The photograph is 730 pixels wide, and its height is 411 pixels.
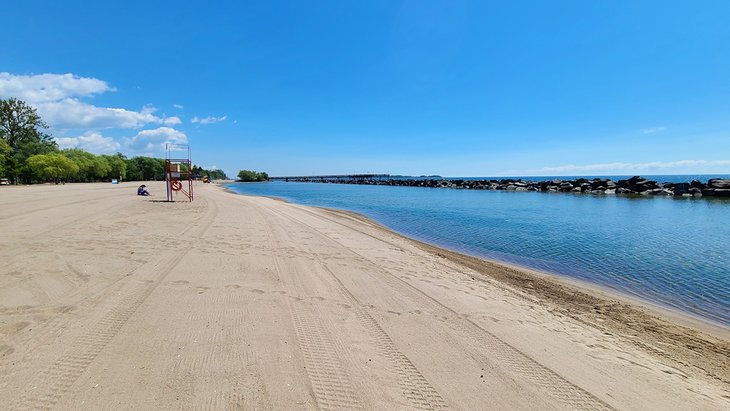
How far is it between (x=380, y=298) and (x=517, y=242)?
1182 cm

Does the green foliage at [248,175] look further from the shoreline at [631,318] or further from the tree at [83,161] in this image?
the shoreline at [631,318]

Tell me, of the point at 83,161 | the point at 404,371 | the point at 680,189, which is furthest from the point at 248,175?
the point at 404,371

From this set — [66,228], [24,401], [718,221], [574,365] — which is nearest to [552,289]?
[574,365]

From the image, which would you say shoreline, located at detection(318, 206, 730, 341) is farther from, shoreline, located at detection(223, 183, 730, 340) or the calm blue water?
the calm blue water

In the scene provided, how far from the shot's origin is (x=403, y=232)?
1845 cm

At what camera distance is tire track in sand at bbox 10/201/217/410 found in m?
2.92

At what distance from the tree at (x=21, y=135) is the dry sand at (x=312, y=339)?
3173 inches

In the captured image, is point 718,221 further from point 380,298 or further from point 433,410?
point 433,410

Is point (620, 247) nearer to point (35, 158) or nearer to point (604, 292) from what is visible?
point (604, 292)

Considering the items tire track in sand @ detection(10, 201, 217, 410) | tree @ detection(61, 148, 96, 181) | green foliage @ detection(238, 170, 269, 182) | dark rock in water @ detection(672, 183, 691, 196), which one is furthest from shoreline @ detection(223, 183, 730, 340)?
green foliage @ detection(238, 170, 269, 182)

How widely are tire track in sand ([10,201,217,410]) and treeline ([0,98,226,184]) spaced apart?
232 ft

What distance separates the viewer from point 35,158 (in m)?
60.7

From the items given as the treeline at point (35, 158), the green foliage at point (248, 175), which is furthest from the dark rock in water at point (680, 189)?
the green foliage at point (248, 175)

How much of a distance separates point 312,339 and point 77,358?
2.61 metres
